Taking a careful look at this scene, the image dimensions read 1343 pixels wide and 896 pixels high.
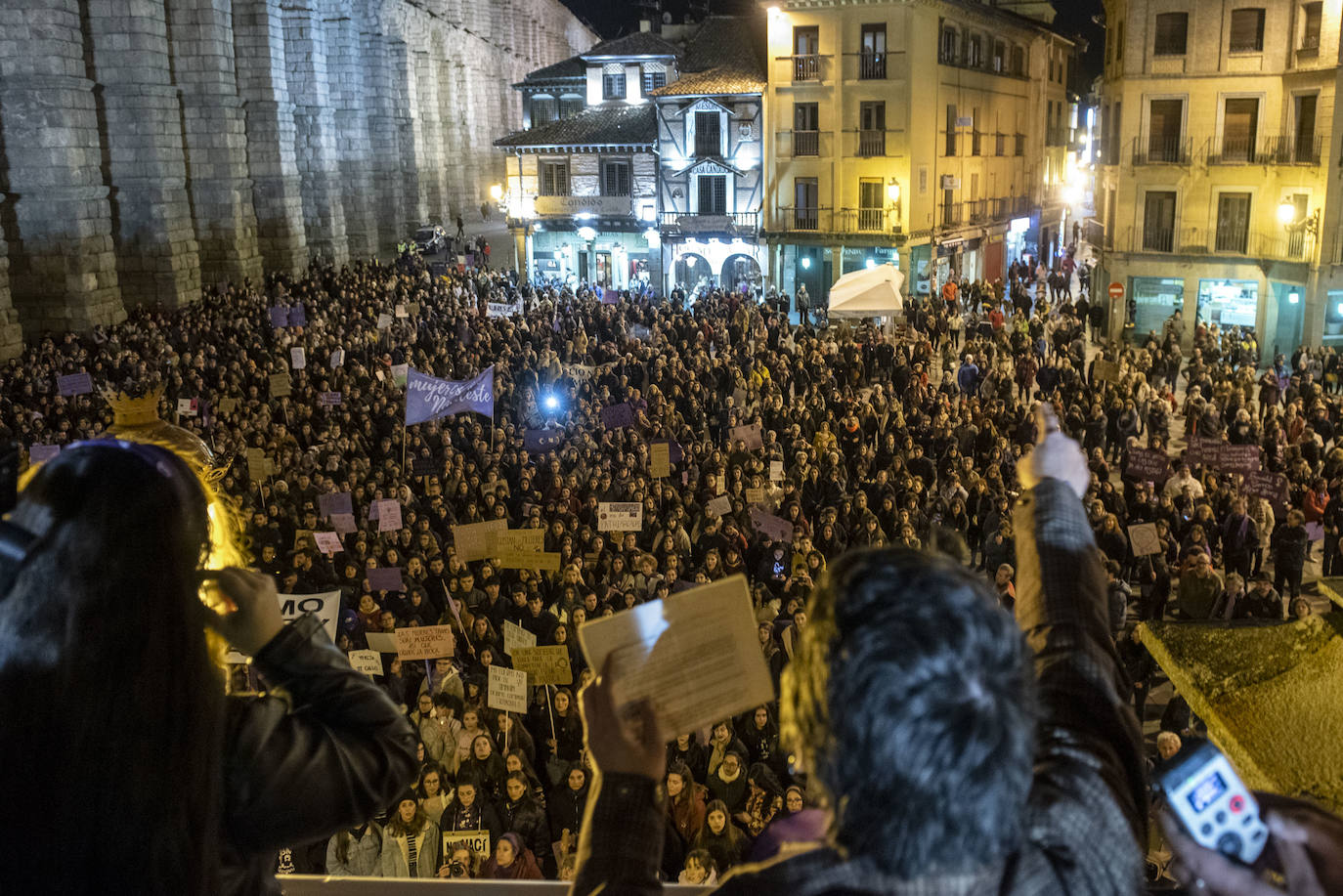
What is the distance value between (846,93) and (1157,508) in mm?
30050

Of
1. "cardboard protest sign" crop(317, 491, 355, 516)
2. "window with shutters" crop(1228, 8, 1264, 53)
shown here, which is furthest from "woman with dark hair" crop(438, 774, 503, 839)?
"window with shutters" crop(1228, 8, 1264, 53)

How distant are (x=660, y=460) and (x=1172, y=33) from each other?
2622 centimetres

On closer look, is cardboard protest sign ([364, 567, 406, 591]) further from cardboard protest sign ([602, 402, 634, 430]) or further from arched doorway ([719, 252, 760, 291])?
arched doorway ([719, 252, 760, 291])

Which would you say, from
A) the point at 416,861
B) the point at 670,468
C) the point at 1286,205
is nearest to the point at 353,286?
the point at 670,468

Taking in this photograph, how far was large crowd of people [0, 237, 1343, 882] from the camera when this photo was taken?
9031mm

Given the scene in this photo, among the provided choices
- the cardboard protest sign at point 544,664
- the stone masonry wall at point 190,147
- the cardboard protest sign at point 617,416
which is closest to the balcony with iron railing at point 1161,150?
the cardboard protest sign at point 617,416

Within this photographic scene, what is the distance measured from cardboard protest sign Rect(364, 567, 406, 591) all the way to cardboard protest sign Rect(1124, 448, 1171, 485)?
31.6ft

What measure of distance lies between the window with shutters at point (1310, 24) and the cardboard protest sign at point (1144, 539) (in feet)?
80.7

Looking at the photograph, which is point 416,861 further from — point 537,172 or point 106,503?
point 537,172

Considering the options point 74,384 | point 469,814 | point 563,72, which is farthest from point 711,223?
point 469,814

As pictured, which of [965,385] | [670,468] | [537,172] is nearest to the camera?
[670,468]

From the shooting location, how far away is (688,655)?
2.24 meters

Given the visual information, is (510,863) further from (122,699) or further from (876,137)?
(876,137)

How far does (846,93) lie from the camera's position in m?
41.0
